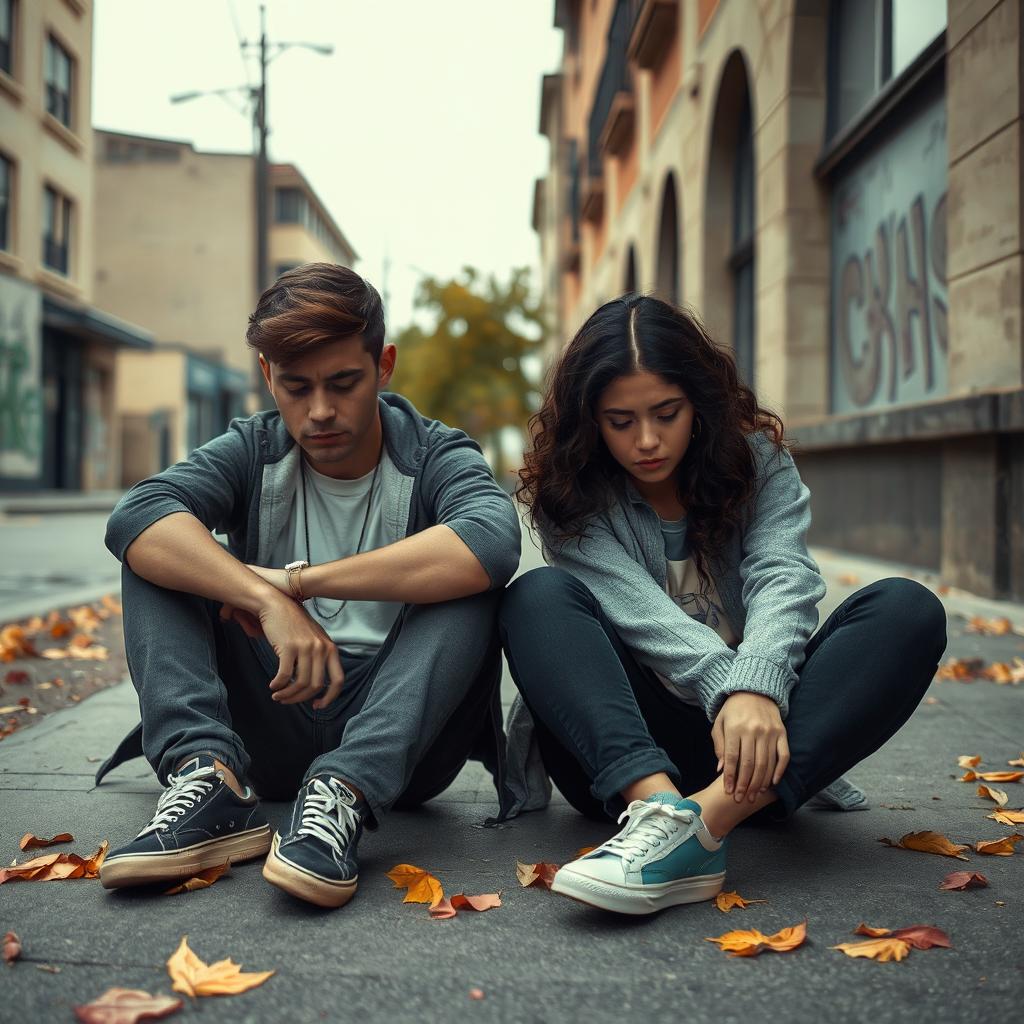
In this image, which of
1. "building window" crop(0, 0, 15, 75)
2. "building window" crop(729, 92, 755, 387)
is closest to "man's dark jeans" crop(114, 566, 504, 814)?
"building window" crop(729, 92, 755, 387)

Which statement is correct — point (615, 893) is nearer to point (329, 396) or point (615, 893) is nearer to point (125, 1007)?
point (125, 1007)

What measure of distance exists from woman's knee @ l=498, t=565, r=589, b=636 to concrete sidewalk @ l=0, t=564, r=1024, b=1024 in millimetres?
520

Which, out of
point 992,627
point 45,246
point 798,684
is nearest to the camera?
point 798,684

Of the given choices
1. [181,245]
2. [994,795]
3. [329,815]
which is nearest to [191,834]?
[329,815]

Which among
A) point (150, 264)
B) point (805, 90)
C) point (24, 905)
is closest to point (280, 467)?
point (24, 905)

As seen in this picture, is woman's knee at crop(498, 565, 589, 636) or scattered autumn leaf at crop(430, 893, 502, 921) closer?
scattered autumn leaf at crop(430, 893, 502, 921)

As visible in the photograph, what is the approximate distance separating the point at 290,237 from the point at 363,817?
1941 inches

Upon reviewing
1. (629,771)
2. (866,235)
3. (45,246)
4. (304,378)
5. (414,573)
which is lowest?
(629,771)

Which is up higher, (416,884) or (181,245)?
(181,245)

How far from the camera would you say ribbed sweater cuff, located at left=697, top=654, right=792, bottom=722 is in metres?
2.21

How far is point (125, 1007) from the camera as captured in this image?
1647 millimetres

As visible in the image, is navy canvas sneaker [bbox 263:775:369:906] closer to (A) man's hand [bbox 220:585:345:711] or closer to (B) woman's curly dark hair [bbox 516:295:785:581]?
(A) man's hand [bbox 220:585:345:711]

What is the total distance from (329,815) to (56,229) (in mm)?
24203

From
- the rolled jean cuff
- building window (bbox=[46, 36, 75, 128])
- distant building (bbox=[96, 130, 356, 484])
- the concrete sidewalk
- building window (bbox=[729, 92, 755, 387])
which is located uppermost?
distant building (bbox=[96, 130, 356, 484])
